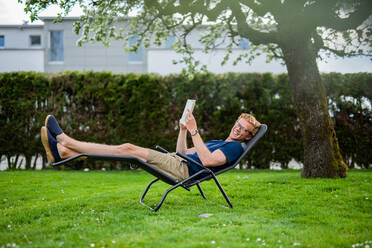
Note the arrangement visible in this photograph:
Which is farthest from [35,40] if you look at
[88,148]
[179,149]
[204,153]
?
[204,153]

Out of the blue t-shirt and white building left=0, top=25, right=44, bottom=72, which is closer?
the blue t-shirt

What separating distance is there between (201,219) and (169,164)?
78 centimetres

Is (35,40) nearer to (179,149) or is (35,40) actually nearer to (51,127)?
(179,149)

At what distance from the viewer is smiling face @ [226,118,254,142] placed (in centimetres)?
444

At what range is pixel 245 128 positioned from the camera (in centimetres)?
444

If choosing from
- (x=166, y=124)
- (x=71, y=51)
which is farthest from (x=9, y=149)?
(x=71, y=51)

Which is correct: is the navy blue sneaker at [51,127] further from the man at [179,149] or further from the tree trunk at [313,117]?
the tree trunk at [313,117]

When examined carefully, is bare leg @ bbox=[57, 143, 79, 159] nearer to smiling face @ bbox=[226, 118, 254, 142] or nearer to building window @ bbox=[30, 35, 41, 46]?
smiling face @ bbox=[226, 118, 254, 142]

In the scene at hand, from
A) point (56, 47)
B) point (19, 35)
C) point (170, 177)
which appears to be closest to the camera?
point (170, 177)

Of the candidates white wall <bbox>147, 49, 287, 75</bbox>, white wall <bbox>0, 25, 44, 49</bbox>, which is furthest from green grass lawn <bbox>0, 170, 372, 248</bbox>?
white wall <bbox>0, 25, 44, 49</bbox>

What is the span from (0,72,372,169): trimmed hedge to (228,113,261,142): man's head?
473 centimetres

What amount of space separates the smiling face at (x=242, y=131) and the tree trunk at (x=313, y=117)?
8.58ft

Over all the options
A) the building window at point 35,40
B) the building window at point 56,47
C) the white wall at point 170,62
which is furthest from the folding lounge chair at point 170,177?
the building window at point 35,40

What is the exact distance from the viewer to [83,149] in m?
3.76
